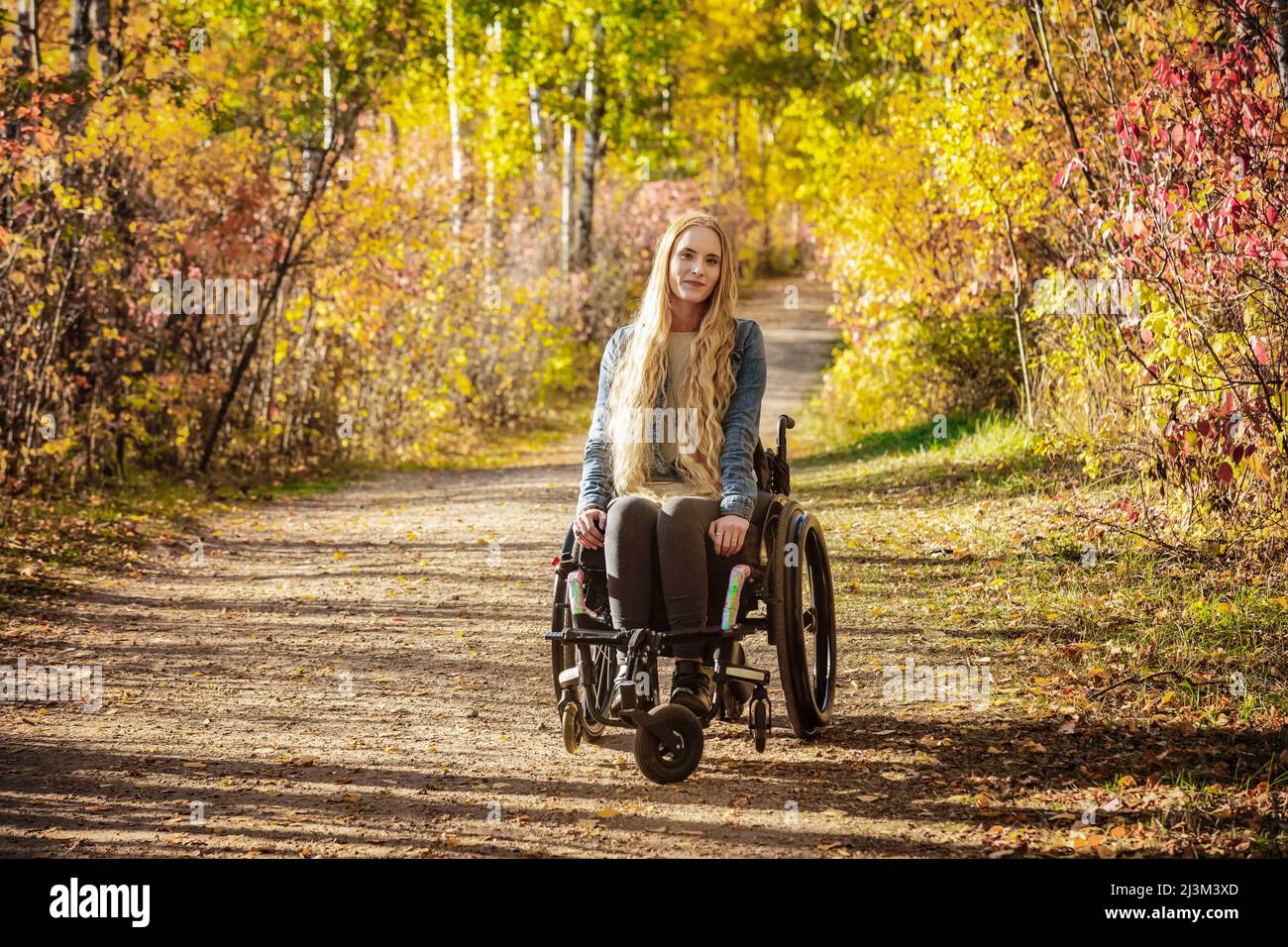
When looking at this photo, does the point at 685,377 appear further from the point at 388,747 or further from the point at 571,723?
the point at 388,747

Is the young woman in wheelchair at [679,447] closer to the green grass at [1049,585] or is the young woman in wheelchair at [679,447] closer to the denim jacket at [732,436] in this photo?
the denim jacket at [732,436]

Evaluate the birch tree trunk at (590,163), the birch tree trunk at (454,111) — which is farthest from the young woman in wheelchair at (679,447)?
the birch tree trunk at (590,163)

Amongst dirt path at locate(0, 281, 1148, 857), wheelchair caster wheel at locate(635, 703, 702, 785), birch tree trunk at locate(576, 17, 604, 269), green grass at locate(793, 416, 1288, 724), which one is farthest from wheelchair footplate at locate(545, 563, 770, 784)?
birch tree trunk at locate(576, 17, 604, 269)

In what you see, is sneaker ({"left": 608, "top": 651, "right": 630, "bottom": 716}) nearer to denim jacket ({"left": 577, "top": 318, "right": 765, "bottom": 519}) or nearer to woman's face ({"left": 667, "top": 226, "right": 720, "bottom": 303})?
denim jacket ({"left": 577, "top": 318, "right": 765, "bottom": 519})

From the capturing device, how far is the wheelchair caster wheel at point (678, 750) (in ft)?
11.8

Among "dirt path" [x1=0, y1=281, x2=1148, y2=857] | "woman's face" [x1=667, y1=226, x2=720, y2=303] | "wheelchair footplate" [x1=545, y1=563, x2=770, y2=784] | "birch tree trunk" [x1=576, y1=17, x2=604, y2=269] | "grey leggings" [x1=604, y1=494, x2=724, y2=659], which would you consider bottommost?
"dirt path" [x1=0, y1=281, x2=1148, y2=857]

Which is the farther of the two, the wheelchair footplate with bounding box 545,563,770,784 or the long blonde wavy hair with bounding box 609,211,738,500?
the long blonde wavy hair with bounding box 609,211,738,500

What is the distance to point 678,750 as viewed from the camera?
365 centimetres

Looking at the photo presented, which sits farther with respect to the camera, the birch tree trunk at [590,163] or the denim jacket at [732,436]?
the birch tree trunk at [590,163]

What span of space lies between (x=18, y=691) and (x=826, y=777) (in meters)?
2.96

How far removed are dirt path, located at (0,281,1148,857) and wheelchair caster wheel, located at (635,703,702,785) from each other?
3.9 inches

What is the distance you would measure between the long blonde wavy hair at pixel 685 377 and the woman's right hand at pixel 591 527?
0.47 ft

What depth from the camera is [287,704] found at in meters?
4.69

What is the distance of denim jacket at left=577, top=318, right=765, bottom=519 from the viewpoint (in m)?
3.89
